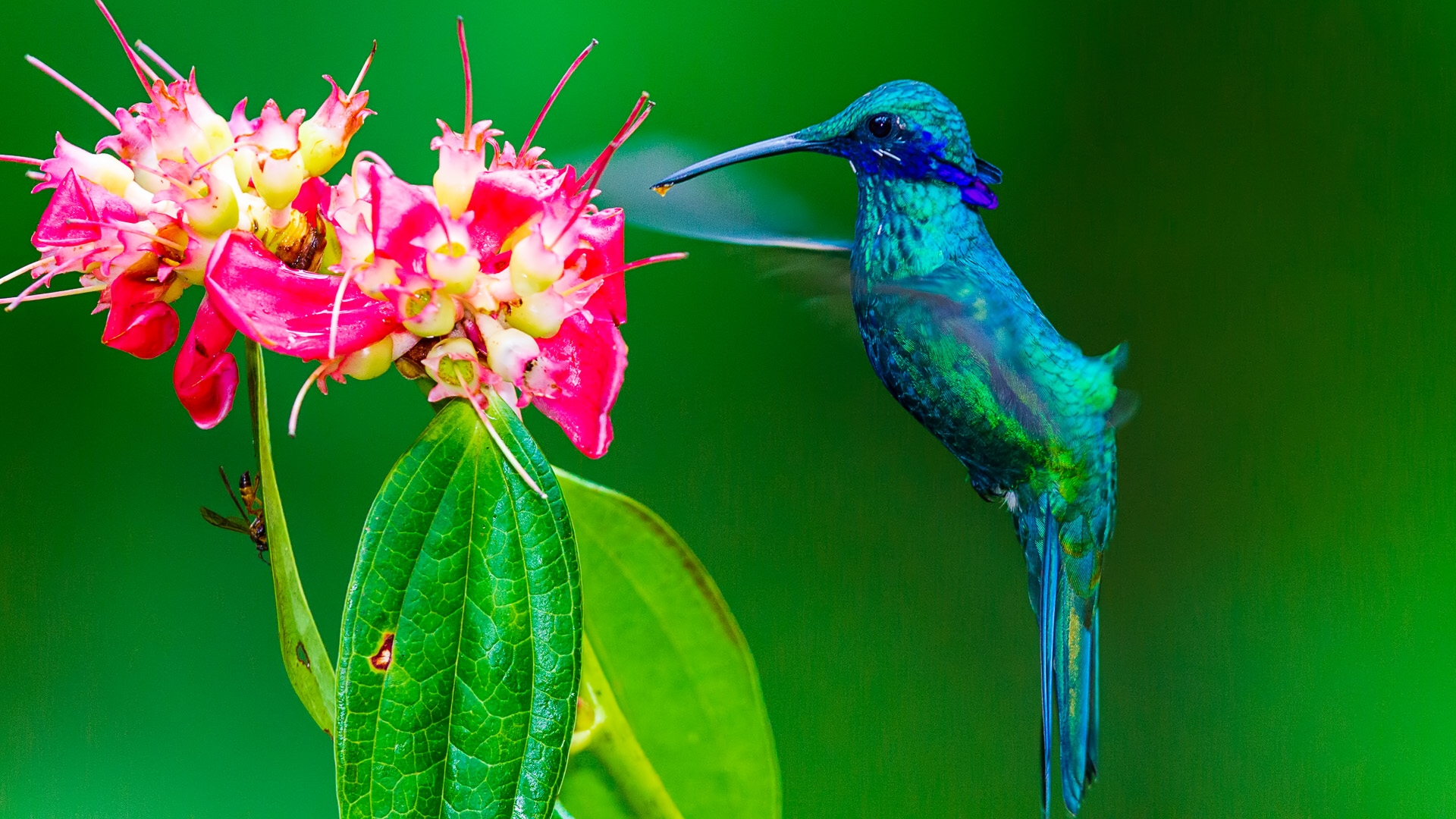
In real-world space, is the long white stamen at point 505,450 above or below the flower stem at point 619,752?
above

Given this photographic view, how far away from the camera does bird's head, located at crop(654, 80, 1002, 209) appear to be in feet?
1.75

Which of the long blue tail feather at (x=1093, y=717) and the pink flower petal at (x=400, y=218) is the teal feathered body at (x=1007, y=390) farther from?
the pink flower petal at (x=400, y=218)

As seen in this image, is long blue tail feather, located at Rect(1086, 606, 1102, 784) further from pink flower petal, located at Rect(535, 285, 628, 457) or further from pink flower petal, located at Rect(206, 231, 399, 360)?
pink flower petal, located at Rect(206, 231, 399, 360)

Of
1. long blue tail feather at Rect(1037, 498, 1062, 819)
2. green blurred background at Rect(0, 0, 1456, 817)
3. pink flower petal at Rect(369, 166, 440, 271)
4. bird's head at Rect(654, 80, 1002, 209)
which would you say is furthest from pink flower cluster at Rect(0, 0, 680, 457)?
green blurred background at Rect(0, 0, 1456, 817)

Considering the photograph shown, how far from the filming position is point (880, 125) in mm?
538

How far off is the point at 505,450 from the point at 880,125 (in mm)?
246

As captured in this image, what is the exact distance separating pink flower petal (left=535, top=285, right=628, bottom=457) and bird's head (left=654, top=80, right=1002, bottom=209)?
0.11 metres

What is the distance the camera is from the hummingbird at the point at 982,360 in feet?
1.80

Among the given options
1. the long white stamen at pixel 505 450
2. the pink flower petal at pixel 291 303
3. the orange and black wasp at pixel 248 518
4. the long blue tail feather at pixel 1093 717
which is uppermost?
the pink flower petal at pixel 291 303

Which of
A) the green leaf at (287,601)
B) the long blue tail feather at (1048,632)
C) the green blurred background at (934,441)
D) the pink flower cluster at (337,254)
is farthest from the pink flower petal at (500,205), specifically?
the green blurred background at (934,441)

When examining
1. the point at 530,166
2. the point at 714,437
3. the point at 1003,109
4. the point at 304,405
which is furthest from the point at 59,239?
the point at 1003,109

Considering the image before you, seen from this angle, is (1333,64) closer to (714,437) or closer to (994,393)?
(714,437)

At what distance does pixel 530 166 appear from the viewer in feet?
1.62

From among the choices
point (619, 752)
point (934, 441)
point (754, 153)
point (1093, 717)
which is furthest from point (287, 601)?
point (934, 441)
